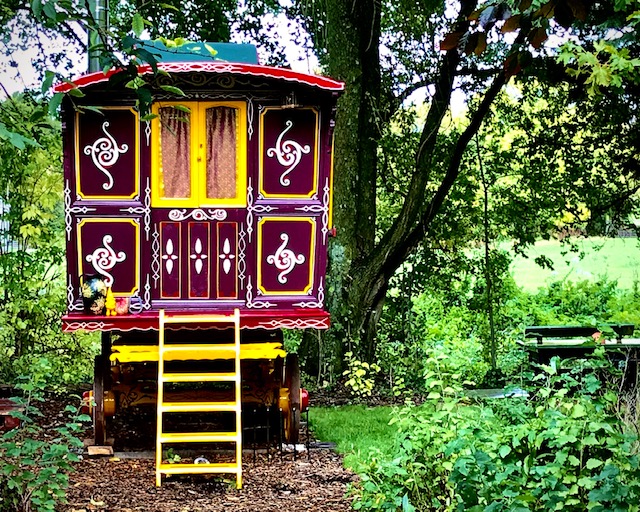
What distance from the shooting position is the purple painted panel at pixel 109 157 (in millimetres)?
7574

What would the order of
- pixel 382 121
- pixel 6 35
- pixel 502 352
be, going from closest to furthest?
pixel 6 35 → pixel 382 121 → pixel 502 352

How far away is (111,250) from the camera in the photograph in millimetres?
7598

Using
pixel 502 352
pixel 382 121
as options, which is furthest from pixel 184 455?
pixel 502 352

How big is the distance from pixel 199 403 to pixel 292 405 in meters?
1.02

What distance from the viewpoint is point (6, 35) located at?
31.9 feet

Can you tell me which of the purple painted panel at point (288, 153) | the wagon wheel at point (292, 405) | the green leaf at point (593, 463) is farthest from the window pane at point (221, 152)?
the green leaf at point (593, 463)

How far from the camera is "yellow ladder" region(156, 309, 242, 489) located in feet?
22.0

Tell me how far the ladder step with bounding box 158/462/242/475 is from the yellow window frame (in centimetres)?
211

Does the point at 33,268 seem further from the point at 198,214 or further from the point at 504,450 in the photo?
the point at 504,450

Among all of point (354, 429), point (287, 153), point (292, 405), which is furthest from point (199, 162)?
point (354, 429)

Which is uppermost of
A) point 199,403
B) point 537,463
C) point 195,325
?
point 195,325

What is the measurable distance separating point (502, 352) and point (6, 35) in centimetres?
792

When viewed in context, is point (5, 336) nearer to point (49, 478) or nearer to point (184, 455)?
point (184, 455)

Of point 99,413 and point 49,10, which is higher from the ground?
point 49,10
